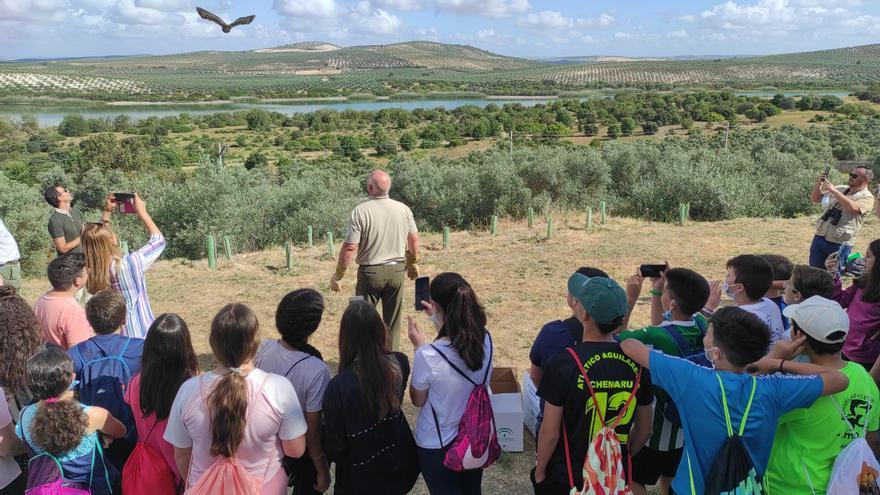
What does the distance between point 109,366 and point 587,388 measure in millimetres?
2468

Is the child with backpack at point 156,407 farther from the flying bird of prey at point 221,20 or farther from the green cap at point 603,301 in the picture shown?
the flying bird of prey at point 221,20

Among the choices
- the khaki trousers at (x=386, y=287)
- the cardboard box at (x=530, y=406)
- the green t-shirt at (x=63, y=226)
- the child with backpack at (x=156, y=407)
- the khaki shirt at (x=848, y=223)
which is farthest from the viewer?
the green t-shirt at (x=63, y=226)

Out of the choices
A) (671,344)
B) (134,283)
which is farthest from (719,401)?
(134,283)

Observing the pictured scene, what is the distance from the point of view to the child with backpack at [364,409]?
2.64 m

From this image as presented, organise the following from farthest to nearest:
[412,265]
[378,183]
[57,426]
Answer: [412,265], [378,183], [57,426]

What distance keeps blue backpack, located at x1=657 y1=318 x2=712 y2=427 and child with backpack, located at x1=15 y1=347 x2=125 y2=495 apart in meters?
2.86

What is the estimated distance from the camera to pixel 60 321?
11.9ft

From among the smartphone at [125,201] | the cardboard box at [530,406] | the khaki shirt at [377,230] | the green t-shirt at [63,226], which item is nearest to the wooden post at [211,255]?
the green t-shirt at [63,226]

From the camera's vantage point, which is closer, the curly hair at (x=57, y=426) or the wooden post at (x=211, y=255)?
the curly hair at (x=57, y=426)

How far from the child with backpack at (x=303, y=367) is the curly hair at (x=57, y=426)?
2.65 ft

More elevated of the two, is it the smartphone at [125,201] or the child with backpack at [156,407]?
the smartphone at [125,201]

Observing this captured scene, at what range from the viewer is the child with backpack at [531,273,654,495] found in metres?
2.60

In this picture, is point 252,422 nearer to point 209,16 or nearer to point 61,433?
point 61,433

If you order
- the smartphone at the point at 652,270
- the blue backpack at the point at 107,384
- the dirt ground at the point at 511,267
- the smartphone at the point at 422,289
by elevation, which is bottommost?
the dirt ground at the point at 511,267
